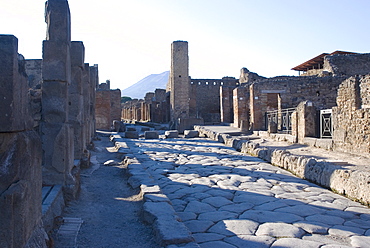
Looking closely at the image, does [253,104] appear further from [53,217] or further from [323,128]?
[53,217]

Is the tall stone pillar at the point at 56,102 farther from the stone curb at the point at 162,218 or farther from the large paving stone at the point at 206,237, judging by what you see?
the large paving stone at the point at 206,237

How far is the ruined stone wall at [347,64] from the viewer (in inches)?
910

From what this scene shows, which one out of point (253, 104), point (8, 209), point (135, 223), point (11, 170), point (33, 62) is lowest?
point (135, 223)

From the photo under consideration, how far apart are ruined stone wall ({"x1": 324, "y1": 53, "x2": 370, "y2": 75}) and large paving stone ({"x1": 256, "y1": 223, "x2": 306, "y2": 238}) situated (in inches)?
848

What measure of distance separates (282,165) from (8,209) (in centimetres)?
635

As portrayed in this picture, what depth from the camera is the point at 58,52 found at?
5145 millimetres

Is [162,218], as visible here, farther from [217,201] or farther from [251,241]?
[217,201]

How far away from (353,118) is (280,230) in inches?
265

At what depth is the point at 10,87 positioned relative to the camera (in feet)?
6.65

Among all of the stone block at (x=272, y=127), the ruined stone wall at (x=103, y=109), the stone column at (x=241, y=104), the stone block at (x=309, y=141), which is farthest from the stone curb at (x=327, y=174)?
the ruined stone wall at (x=103, y=109)

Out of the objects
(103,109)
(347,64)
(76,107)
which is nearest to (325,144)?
(76,107)

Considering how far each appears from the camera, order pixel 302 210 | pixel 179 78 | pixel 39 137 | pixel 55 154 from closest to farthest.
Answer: pixel 39 137 < pixel 302 210 < pixel 55 154 < pixel 179 78

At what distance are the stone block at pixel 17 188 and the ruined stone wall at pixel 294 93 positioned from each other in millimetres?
15623

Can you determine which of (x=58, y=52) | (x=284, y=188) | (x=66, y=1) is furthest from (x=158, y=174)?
(x=66, y=1)
